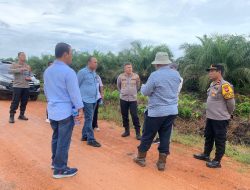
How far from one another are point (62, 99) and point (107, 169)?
1414mm

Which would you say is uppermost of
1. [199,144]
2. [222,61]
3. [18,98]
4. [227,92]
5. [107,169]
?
[222,61]

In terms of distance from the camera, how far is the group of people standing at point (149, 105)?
16.3ft

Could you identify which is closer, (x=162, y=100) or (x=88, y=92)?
(x=162, y=100)

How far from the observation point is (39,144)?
6887 mm

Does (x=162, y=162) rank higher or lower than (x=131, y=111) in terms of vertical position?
lower

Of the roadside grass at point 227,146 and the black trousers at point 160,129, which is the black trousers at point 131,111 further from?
→ the black trousers at point 160,129

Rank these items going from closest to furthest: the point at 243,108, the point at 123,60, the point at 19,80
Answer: the point at 19,80, the point at 243,108, the point at 123,60

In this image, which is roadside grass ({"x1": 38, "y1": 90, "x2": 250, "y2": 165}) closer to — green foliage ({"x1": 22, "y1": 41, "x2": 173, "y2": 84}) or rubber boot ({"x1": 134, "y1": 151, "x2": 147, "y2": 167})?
rubber boot ({"x1": 134, "y1": 151, "x2": 147, "y2": 167})

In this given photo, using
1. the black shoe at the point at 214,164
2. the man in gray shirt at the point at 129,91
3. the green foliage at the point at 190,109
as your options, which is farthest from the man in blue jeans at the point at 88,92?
the green foliage at the point at 190,109

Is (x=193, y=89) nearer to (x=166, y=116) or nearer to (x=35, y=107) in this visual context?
(x=35, y=107)

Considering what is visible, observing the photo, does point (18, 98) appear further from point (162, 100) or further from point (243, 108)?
point (243, 108)

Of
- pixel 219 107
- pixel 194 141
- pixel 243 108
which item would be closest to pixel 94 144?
pixel 194 141

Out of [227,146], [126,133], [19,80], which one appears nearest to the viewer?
[227,146]

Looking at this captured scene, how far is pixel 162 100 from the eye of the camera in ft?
18.1
